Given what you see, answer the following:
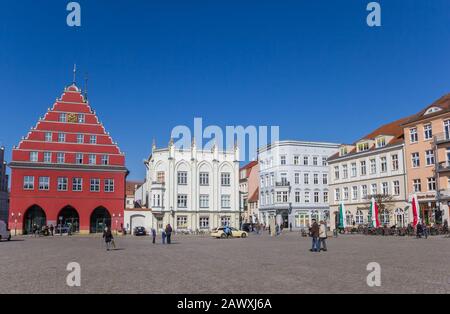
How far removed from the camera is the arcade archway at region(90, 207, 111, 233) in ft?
206

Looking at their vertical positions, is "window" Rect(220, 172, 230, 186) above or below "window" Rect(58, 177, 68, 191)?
above

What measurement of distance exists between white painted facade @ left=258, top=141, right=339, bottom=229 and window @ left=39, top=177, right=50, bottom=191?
33889mm

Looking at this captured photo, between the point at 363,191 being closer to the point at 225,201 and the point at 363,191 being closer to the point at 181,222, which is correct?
the point at 225,201

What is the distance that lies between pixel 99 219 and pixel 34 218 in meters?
8.12

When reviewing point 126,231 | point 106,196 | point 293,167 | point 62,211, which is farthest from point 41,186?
point 293,167

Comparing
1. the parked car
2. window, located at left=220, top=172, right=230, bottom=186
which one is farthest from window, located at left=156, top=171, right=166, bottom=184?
the parked car

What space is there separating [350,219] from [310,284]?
53.8 m

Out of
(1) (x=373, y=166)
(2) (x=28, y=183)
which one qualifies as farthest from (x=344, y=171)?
(2) (x=28, y=183)

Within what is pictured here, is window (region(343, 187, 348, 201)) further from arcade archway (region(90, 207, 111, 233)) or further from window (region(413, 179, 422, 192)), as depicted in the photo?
arcade archway (region(90, 207, 111, 233))

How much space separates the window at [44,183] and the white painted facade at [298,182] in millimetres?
33889

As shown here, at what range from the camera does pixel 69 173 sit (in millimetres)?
62062

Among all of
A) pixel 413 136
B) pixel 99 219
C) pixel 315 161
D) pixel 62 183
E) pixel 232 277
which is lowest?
pixel 232 277
